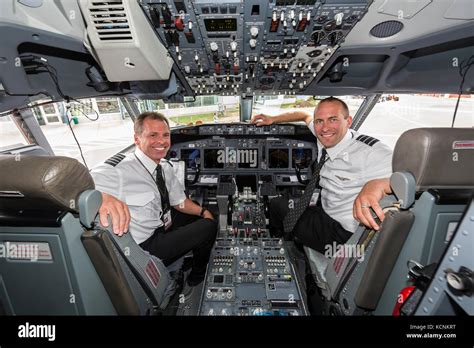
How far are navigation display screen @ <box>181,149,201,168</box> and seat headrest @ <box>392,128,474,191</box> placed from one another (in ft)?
9.27

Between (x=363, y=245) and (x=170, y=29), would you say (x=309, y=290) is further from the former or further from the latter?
(x=170, y=29)

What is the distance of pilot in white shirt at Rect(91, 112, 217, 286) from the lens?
1572 millimetres

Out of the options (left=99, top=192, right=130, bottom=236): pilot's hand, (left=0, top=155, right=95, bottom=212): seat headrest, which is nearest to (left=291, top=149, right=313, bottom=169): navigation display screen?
(left=99, top=192, right=130, bottom=236): pilot's hand

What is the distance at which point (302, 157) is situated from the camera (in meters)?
3.43

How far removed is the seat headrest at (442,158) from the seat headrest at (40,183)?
1.41 meters

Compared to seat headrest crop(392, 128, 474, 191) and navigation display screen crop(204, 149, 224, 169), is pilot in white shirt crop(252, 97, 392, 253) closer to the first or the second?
seat headrest crop(392, 128, 474, 191)

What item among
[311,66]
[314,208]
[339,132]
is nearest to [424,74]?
[311,66]

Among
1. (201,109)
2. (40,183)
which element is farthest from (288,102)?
(40,183)

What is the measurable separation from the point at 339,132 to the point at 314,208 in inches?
28.3

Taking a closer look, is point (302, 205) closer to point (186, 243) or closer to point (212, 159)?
point (186, 243)

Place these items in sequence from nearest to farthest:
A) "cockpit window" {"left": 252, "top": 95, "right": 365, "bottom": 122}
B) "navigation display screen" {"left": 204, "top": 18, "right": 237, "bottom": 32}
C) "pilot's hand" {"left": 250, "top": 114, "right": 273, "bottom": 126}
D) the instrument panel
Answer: "navigation display screen" {"left": 204, "top": 18, "right": 237, "bottom": 32} < "pilot's hand" {"left": 250, "top": 114, "right": 273, "bottom": 126} < the instrument panel < "cockpit window" {"left": 252, "top": 95, "right": 365, "bottom": 122}

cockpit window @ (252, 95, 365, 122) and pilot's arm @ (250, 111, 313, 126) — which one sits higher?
cockpit window @ (252, 95, 365, 122)

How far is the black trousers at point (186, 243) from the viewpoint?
167 cm
